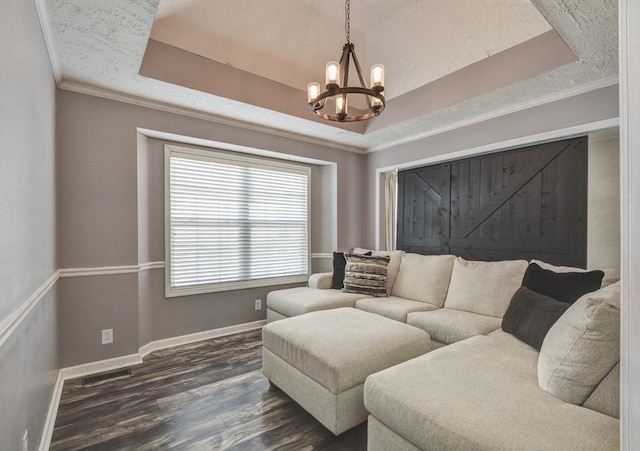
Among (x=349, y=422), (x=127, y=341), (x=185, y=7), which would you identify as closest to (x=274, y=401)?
(x=349, y=422)

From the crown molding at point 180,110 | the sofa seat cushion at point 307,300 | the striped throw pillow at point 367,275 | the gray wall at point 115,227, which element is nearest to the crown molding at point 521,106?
the crown molding at point 180,110

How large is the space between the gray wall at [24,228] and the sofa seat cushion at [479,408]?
1.49 metres

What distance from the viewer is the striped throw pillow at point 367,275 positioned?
3510mm

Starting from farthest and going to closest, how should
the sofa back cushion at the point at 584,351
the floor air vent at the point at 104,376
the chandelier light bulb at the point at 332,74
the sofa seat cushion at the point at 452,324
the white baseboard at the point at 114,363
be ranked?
the floor air vent at the point at 104,376, the sofa seat cushion at the point at 452,324, the chandelier light bulb at the point at 332,74, the white baseboard at the point at 114,363, the sofa back cushion at the point at 584,351

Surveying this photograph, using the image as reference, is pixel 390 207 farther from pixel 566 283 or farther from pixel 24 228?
pixel 24 228

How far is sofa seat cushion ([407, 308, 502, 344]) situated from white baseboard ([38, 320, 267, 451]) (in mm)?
2124

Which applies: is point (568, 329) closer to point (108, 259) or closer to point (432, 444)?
point (432, 444)

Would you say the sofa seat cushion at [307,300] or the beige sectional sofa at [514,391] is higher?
the beige sectional sofa at [514,391]

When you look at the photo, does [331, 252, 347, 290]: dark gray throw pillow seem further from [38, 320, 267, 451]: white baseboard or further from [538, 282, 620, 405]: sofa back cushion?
[538, 282, 620, 405]: sofa back cushion

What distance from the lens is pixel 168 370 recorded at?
9.05ft

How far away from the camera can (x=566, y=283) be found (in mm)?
2057

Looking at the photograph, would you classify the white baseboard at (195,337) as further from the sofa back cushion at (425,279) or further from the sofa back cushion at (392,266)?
the sofa back cushion at (425,279)

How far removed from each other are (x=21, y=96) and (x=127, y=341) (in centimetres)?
225

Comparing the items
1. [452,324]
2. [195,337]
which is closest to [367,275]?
[452,324]
